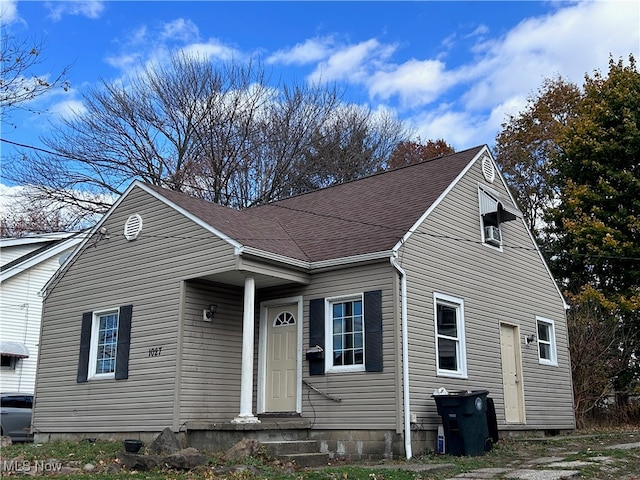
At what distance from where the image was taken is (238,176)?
93.8 feet

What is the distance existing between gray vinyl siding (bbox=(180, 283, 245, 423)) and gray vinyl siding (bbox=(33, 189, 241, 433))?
0.78ft

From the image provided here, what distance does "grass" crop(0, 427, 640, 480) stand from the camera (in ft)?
26.9

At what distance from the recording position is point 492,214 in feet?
46.4

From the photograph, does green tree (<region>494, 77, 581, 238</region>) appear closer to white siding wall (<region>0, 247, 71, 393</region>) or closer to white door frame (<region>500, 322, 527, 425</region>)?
white door frame (<region>500, 322, 527, 425</region>)

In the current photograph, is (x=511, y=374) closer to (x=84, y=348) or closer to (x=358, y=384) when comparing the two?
(x=358, y=384)

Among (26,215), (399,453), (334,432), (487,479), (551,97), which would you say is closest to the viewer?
(487,479)

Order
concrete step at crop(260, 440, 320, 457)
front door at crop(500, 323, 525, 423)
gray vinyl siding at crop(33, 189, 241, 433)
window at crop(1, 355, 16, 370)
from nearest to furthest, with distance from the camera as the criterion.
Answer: concrete step at crop(260, 440, 320, 457), gray vinyl siding at crop(33, 189, 241, 433), front door at crop(500, 323, 525, 423), window at crop(1, 355, 16, 370)

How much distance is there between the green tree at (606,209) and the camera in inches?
795

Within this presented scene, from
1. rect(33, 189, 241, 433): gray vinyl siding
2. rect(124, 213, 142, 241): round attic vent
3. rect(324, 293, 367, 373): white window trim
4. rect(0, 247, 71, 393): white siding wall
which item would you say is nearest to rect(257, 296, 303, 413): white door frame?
rect(324, 293, 367, 373): white window trim

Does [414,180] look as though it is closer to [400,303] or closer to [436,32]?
[436,32]

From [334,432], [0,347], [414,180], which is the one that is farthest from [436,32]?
[0,347]

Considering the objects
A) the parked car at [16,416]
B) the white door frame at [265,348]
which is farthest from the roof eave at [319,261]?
the parked car at [16,416]

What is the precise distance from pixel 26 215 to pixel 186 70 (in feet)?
28.0

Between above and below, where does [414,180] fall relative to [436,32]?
below
